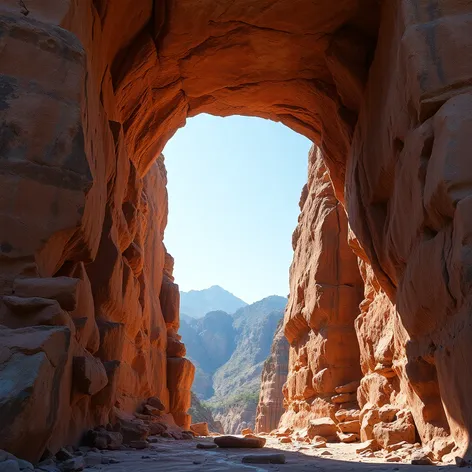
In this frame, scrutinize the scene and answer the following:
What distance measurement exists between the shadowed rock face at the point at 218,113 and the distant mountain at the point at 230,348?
189ft

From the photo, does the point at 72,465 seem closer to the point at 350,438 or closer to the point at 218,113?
the point at 218,113

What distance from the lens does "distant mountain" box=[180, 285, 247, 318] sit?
184 m

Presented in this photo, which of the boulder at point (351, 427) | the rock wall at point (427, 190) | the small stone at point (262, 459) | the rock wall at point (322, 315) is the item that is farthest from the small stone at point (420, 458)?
the rock wall at point (322, 315)

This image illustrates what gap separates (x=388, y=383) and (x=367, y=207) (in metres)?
4.29

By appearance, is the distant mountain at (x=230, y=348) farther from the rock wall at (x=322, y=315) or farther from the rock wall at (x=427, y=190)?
the rock wall at (x=427, y=190)

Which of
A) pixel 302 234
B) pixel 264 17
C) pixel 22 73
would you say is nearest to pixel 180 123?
pixel 264 17

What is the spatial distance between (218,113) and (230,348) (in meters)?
109

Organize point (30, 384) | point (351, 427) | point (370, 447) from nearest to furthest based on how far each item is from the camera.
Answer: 1. point (30, 384)
2. point (370, 447)
3. point (351, 427)

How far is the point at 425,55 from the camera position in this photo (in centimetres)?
548

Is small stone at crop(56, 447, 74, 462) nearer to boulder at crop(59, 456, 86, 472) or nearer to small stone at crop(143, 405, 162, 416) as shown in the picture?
boulder at crop(59, 456, 86, 472)

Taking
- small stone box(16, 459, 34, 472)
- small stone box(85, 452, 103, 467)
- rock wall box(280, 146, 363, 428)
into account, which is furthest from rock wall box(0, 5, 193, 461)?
rock wall box(280, 146, 363, 428)

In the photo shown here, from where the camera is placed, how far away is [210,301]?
19088 cm

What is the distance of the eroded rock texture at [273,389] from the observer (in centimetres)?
3108

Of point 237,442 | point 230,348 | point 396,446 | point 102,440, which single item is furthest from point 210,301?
point 102,440
